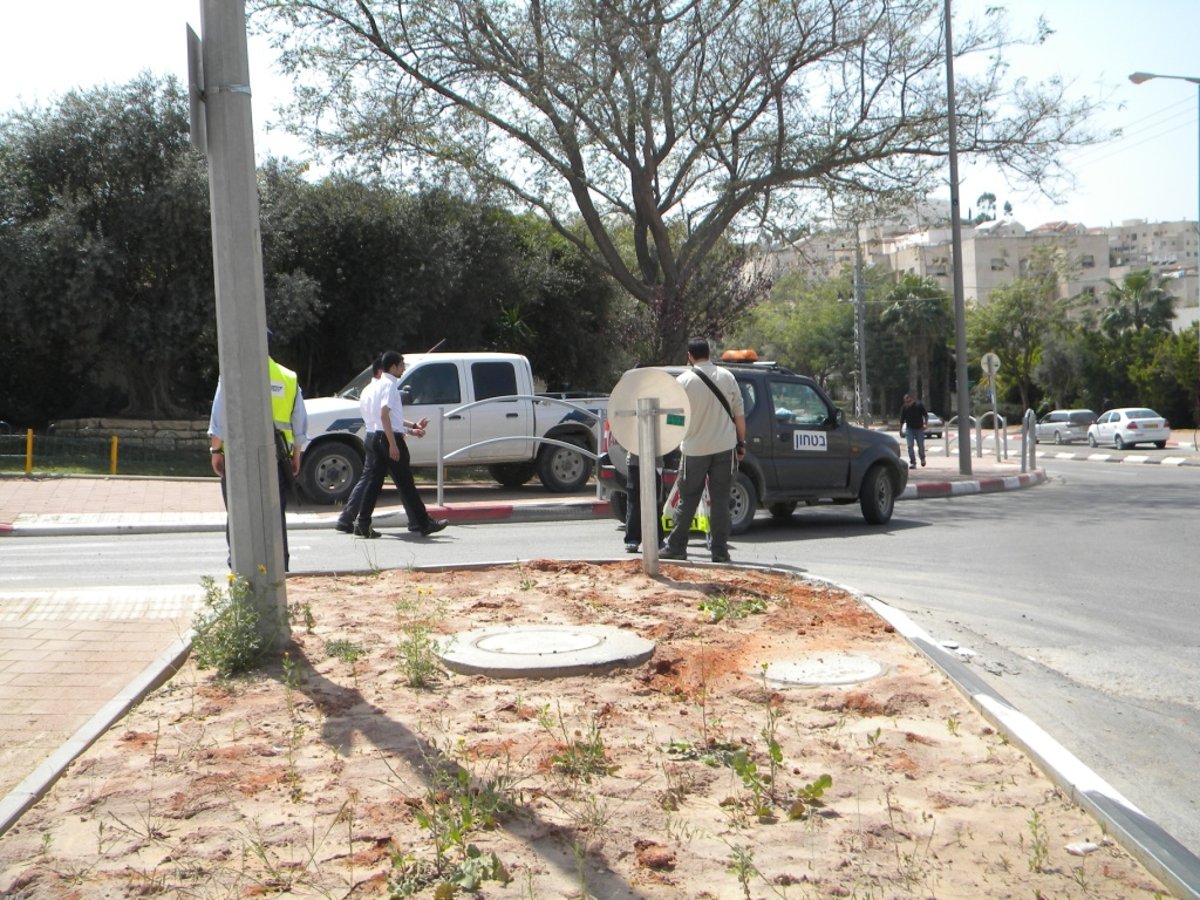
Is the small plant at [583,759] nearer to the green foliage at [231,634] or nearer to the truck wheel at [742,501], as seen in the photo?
the green foliage at [231,634]

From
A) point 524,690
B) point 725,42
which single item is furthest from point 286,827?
point 725,42

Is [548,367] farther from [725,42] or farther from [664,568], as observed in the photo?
[664,568]

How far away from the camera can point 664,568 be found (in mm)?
8953

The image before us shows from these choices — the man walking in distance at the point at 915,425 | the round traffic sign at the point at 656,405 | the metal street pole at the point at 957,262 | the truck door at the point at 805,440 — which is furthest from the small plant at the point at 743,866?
the man walking in distance at the point at 915,425

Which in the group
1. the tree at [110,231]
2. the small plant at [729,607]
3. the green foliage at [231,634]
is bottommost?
the small plant at [729,607]

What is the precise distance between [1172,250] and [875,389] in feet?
340

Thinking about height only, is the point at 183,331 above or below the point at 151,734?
above

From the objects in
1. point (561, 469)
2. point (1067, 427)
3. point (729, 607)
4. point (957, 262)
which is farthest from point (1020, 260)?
point (729, 607)

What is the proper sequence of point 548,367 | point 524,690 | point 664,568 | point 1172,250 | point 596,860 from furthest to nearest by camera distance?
point 1172,250 < point 548,367 < point 664,568 < point 524,690 < point 596,860

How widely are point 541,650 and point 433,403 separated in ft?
39.6

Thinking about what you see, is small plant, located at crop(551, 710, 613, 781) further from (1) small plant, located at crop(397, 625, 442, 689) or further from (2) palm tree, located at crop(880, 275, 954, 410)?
(2) palm tree, located at crop(880, 275, 954, 410)

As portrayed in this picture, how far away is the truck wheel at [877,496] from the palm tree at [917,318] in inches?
2628

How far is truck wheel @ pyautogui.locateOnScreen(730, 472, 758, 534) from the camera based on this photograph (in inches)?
520

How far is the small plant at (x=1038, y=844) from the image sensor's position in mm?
3629
